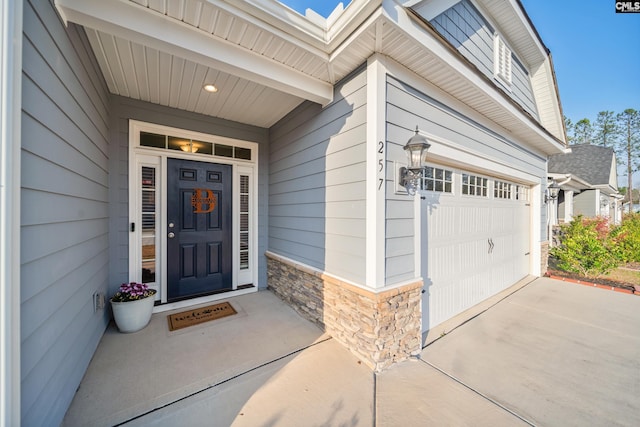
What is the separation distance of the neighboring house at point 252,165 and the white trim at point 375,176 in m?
0.02

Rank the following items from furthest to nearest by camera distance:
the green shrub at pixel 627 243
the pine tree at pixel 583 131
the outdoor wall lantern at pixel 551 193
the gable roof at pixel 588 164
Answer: the pine tree at pixel 583 131 → the gable roof at pixel 588 164 → the green shrub at pixel 627 243 → the outdoor wall lantern at pixel 551 193

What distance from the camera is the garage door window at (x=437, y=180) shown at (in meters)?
2.59

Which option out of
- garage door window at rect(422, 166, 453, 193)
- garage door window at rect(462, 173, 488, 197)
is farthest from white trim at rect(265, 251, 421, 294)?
garage door window at rect(462, 173, 488, 197)

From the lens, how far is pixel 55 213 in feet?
4.42

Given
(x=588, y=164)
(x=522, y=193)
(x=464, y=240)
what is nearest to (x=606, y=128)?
(x=588, y=164)

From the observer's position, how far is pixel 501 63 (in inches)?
142

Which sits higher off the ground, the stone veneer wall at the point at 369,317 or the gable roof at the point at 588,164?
the gable roof at the point at 588,164

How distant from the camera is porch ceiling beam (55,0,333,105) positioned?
148 cm

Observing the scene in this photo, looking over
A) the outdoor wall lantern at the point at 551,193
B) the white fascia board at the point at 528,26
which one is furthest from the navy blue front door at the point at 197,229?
the outdoor wall lantern at the point at 551,193

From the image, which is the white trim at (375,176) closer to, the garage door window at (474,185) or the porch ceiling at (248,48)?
the porch ceiling at (248,48)

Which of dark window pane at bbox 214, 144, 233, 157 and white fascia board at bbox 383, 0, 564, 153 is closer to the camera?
white fascia board at bbox 383, 0, 564, 153

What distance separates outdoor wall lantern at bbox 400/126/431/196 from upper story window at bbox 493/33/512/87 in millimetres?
2599

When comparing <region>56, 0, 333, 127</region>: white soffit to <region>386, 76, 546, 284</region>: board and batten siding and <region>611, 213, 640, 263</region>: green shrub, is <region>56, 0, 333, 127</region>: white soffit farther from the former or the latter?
<region>611, 213, 640, 263</region>: green shrub

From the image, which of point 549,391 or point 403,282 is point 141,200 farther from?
point 549,391
